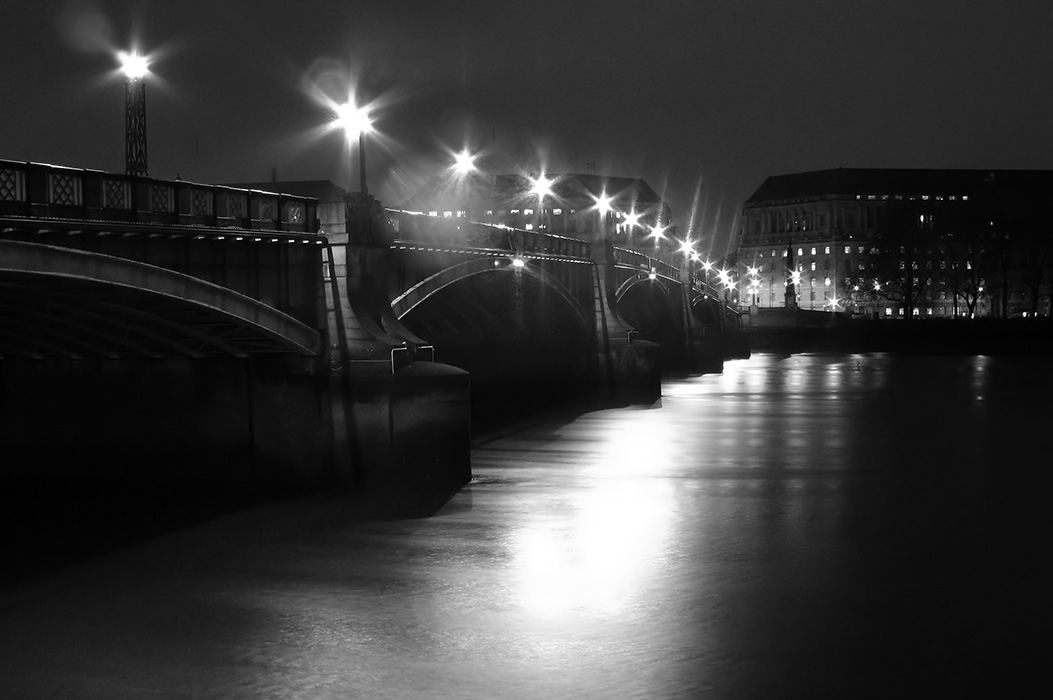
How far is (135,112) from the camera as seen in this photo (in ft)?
80.3

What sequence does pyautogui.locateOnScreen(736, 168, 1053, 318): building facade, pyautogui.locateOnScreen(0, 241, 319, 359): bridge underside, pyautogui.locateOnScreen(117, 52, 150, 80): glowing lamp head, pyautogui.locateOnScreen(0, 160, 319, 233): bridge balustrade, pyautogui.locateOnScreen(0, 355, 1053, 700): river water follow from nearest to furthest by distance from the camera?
1. pyautogui.locateOnScreen(0, 355, 1053, 700): river water
2. pyautogui.locateOnScreen(0, 160, 319, 233): bridge balustrade
3. pyautogui.locateOnScreen(0, 241, 319, 359): bridge underside
4. pyautogui.locateOnScreen(117, 52, 150, 80): glowing lamp head
5. pyautogui.locateOnScreen(736, 168, 1053, 318): building facade

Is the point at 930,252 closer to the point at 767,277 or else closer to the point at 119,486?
the point at 767,277

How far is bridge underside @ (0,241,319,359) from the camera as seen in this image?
2211 cm

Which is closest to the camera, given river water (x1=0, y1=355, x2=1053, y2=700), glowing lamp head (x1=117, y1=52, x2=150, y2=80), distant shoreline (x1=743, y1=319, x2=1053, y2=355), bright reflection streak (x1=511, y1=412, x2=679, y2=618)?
river water (x1=0, y1=355, x2=1053, y2=700)

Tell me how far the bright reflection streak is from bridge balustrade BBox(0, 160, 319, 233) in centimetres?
827

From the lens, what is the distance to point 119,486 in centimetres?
3017

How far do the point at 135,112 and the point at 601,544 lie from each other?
11286 millimetres

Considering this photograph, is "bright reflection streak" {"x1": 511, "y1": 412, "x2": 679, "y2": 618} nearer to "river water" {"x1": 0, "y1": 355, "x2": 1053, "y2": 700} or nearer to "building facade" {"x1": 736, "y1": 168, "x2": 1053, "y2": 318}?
"river water" {"x1": 0, "y1": 355, "x2": 1053, "y2": 700}

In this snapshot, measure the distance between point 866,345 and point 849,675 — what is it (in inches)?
3907

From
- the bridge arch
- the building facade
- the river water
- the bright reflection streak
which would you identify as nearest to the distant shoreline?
the building facade

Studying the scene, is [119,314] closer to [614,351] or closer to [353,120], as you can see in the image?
[353,120]

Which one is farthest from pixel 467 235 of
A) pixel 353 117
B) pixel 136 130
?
pixel 136 130

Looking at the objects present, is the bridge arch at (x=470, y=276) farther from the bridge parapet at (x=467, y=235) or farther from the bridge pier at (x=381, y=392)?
the bridge pier at (x=381, y=392)

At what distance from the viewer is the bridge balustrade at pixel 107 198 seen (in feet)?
69.3
